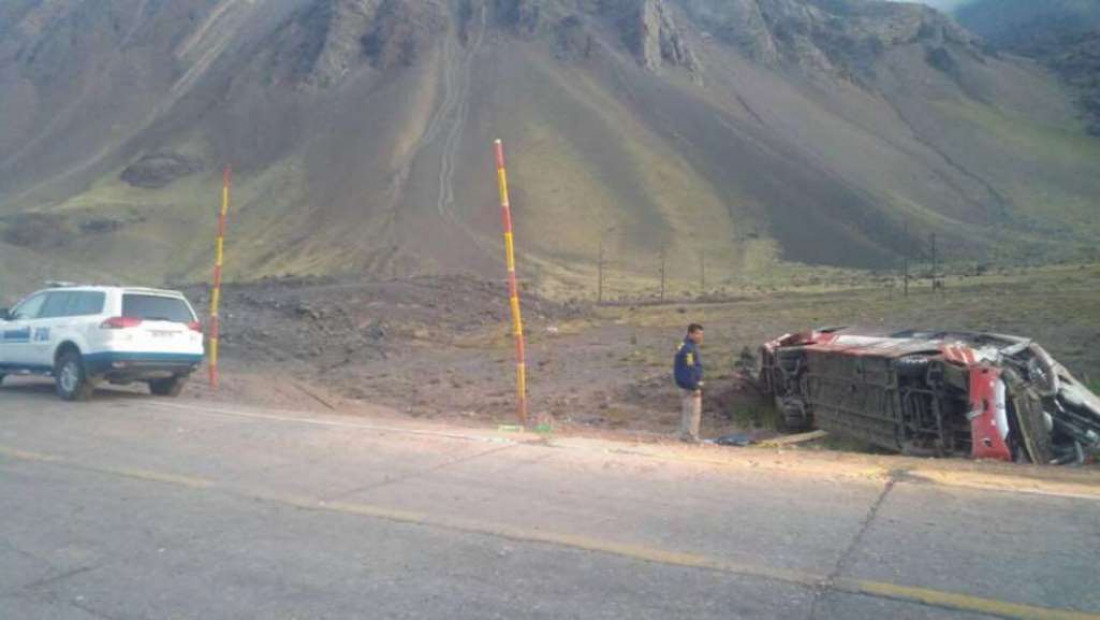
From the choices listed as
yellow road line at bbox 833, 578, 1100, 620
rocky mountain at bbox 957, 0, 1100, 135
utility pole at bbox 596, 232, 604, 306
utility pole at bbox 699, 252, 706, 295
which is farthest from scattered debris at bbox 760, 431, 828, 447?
rocky mountain at bbox 957, 0, 1100, 135

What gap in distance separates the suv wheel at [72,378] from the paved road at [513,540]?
467 cm

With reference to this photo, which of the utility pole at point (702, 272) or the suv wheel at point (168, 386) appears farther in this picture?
the utility pole at point (702, 272)

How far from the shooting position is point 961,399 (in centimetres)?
1023

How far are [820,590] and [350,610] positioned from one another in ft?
8.43

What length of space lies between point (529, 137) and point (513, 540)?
3089 inches

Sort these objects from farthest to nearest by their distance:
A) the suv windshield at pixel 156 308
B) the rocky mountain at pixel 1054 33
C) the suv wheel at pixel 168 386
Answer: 1. the rocky mountain at pixel 1054 33
2. the suv wheel at pixel 168 386
3. the suv windshield at pixel 156 308

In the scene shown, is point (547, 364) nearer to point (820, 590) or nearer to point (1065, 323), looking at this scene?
point (1065, 323)

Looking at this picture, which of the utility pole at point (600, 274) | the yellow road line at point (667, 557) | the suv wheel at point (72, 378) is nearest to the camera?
the yellow road line at point (667, 557)

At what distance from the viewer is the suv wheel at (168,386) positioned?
15.5 metres

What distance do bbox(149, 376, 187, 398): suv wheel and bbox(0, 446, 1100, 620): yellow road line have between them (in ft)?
23.4

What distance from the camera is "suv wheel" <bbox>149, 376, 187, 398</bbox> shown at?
15523 millimetres

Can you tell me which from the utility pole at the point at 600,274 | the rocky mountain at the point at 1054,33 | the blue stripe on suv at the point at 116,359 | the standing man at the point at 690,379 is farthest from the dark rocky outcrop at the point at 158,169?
the rocky mountain at the point at 1054,33

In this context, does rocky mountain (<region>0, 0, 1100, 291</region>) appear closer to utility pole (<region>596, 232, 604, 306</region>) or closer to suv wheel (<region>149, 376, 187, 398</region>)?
utility pole (<region>596, 232, 604, 306</region>)

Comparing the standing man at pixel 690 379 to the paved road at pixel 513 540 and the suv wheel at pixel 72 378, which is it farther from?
the suv wheel at pixel 72 378
